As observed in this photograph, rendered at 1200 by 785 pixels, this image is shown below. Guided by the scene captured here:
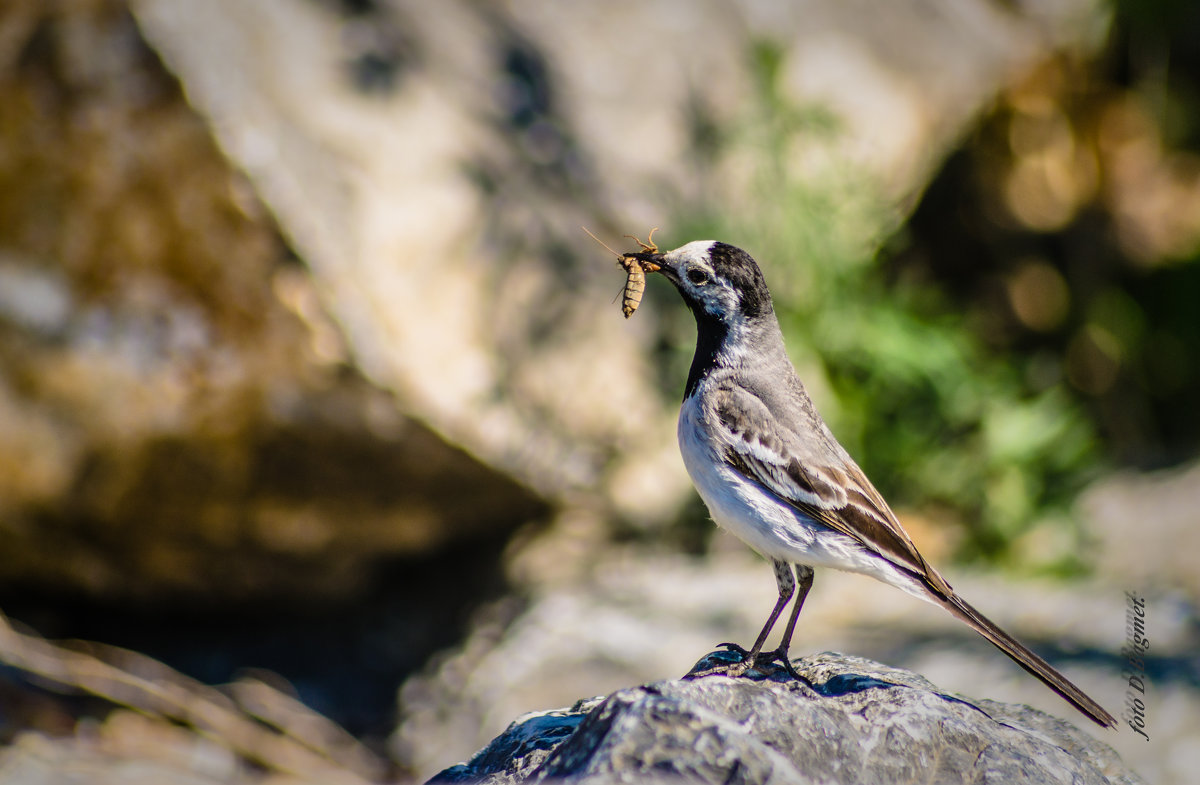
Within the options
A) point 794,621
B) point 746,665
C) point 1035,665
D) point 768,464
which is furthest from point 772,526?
point 1035,665

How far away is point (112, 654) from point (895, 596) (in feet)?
17.8

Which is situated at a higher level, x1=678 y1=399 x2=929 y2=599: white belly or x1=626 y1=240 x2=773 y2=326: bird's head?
x1=626 y1=240 x2=773 y2=326: bird's head

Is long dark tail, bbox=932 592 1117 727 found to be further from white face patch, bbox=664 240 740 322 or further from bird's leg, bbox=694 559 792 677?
white face patch, bbox=664 240 740 322

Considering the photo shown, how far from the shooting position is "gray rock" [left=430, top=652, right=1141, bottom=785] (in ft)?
8.89

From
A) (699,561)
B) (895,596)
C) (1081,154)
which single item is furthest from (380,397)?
(1081,154)

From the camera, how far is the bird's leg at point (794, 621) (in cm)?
381

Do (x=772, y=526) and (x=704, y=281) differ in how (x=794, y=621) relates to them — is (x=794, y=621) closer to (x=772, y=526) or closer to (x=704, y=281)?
(x=772, y=526)

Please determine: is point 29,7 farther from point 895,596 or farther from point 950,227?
point 950,227

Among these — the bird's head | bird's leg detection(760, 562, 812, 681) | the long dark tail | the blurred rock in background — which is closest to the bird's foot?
bird's leg detection(760, 562, 812, 681)

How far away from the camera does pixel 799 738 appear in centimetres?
306

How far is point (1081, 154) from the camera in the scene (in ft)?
32.5

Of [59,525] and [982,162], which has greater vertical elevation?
[982,162]

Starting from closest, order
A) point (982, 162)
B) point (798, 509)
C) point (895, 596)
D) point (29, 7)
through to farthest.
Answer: point (798, 509), point (29, 7), point (895, 596), point (982, 162)

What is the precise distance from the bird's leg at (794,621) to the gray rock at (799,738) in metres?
0.06
